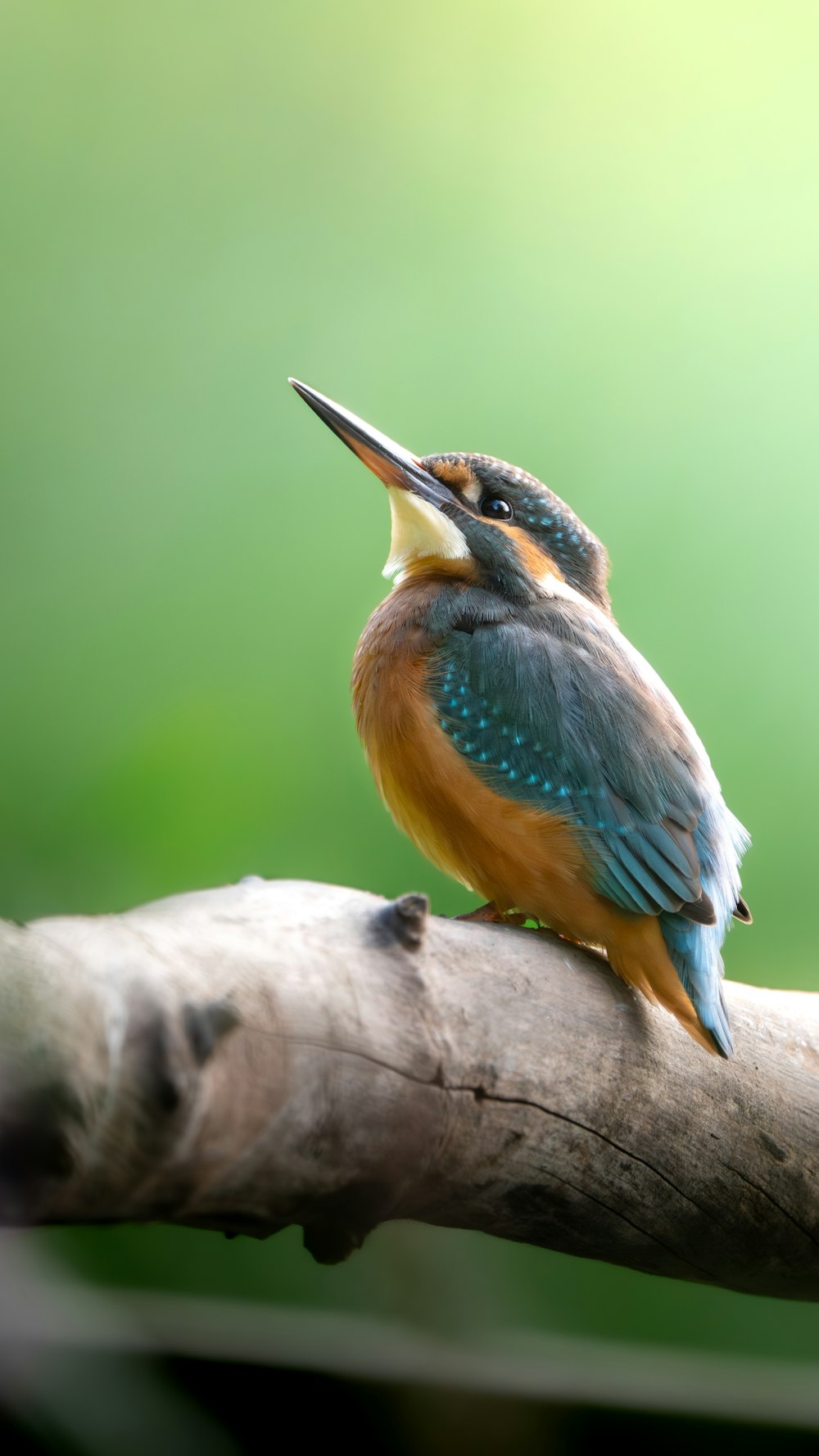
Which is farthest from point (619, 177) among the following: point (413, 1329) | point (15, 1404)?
point (15, 1404)

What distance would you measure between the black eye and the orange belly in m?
0.28

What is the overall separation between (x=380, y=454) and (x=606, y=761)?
67 cm

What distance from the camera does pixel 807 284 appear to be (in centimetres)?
309

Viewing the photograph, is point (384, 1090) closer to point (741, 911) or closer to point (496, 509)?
point (741, 911)

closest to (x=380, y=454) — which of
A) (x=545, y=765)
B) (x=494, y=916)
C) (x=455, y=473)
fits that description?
(x=455, y=473)

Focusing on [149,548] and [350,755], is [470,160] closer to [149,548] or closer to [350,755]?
[149,548]

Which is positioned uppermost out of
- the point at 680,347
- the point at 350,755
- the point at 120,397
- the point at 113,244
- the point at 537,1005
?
the point at 680,347

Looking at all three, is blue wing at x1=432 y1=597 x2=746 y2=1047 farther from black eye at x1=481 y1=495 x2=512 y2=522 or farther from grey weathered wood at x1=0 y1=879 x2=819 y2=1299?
black eye at x1=481 y1=495 x2=512 y2=522

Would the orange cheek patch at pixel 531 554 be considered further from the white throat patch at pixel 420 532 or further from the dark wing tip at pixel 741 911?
the dark wing tip at pixel 741 911

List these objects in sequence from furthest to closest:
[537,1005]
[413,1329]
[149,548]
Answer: [149,548]
[413,1329]
[537,1005]

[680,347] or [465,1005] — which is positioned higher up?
[680,347]

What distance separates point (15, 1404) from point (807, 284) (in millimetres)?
2978

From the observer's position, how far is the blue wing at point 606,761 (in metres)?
1.54

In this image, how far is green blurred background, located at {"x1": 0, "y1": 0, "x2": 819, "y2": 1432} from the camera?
2670 mm
